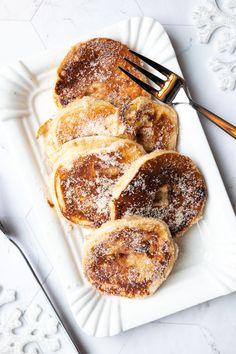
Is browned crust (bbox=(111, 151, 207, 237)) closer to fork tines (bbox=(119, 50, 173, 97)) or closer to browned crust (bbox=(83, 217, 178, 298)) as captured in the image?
browned crust (bbox=(83, 217, 178, 298))

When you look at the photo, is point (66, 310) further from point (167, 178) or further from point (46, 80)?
point (46, 80)

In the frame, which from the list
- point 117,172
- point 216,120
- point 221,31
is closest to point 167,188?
point 117,172

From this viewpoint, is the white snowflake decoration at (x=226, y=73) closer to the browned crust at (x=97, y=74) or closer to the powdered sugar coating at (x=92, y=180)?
the browned crust at (x=97, y=74)

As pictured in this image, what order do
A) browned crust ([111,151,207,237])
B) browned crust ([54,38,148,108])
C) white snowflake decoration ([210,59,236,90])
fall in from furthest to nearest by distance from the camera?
white snowflake decoration ([210,59,236,90]) → browned crust ([54,38,148,108]) → browned crust ([111,151,207,237])

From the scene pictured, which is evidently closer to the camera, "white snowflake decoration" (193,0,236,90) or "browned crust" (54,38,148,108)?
"browned crust" (54,38,148,108)

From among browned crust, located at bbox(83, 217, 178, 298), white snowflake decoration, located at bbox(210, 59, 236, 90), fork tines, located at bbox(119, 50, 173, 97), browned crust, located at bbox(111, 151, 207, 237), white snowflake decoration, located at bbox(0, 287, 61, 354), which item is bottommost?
white snowflake decoration, located at bbox(0, 287, 61, 354)

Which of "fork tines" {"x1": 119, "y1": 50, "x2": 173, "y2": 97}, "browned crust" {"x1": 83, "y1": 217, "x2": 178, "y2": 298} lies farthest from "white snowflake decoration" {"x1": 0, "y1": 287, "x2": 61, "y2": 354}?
"fork tines" {"x1": 119, "y1": 50, "x2": 173, "y2": 97}

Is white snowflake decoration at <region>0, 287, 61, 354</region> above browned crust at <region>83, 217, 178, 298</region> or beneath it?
beneath
